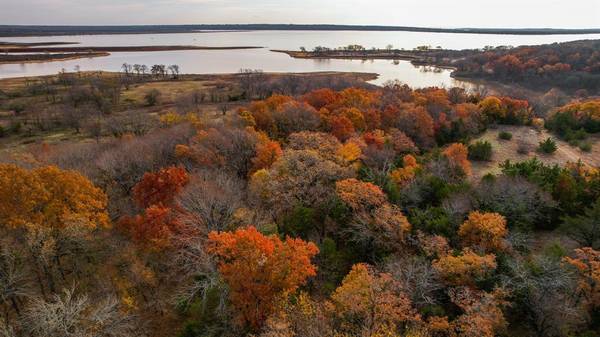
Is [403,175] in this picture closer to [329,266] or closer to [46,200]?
[329,266]

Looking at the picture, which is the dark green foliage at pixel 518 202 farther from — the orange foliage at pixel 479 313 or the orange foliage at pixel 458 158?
the orange foliage at pixel 479 313

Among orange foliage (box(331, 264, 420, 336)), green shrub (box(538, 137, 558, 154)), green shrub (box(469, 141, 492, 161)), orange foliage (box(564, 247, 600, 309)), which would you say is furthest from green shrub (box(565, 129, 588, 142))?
orange foliage (box(331, 264, 420, 336))

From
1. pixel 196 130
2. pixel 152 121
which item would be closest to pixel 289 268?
pixel 196 130

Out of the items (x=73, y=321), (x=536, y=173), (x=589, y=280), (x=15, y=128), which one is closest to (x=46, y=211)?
(x=73, y=321)

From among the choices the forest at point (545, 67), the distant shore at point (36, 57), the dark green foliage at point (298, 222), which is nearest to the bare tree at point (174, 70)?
the distant shore at point (36, 57)

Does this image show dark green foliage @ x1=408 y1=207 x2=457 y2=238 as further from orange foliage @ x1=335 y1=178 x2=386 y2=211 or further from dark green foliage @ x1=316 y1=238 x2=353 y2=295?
dark green foliage @ x1=316 y1=238 x2=353 y2=295

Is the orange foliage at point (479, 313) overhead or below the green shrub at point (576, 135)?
below
